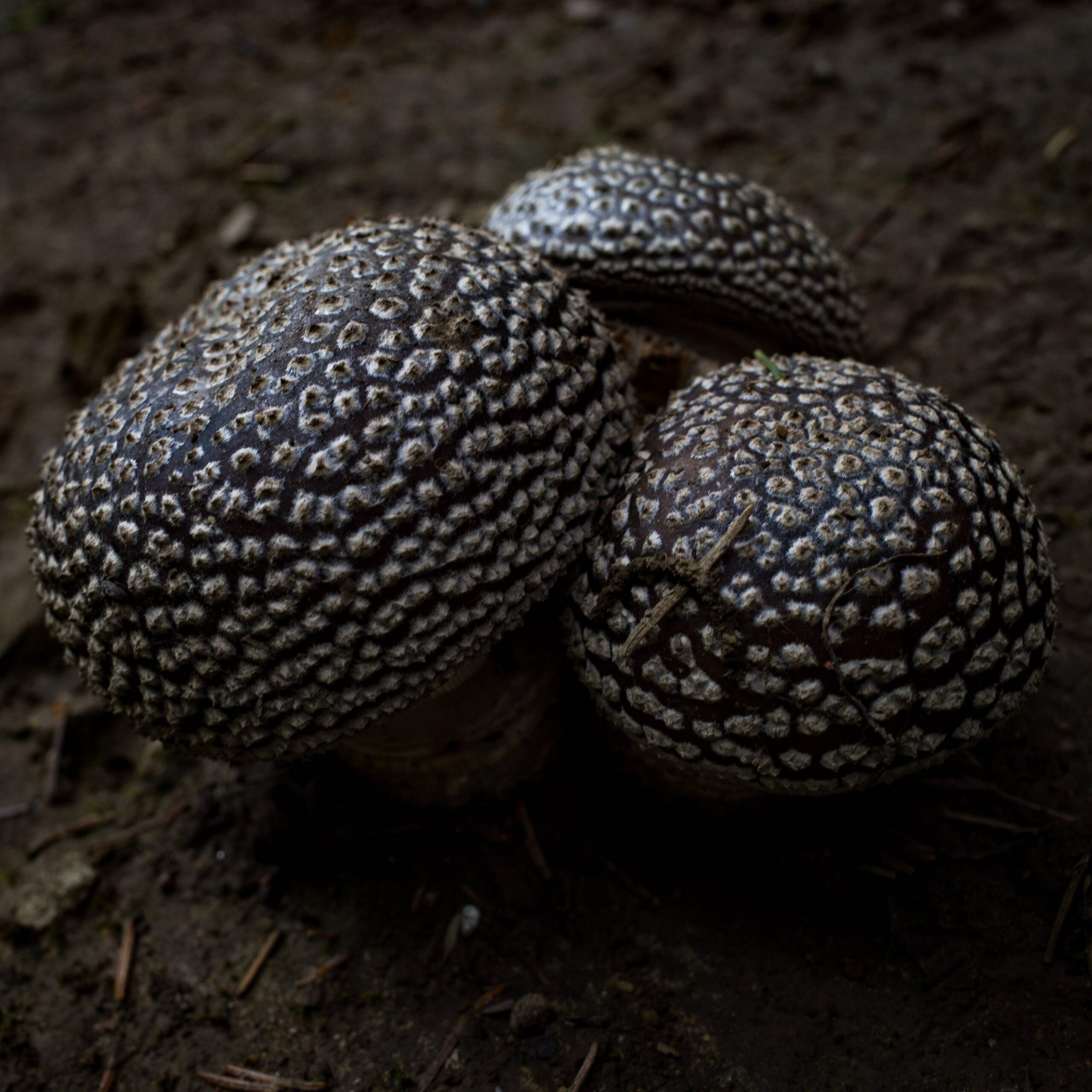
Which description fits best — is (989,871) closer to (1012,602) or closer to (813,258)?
(1012,602)

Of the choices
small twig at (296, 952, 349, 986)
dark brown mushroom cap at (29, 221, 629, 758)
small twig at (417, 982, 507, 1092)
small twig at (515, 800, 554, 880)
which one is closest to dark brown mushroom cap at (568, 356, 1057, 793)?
dark brown mushroom cap at (29, 221, 629, 758)

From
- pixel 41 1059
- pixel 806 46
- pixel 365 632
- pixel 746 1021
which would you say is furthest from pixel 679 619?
pixel 806 46

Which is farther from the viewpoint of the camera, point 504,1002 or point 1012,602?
point 504,1002

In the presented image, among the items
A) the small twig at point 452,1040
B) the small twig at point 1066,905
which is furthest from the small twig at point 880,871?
the small twig at point 452,1040

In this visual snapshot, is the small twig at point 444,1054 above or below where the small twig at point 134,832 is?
below

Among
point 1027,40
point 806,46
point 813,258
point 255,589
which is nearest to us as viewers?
point 255,589

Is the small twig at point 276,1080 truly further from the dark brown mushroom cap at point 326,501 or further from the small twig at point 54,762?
the small twig at point 54,762
